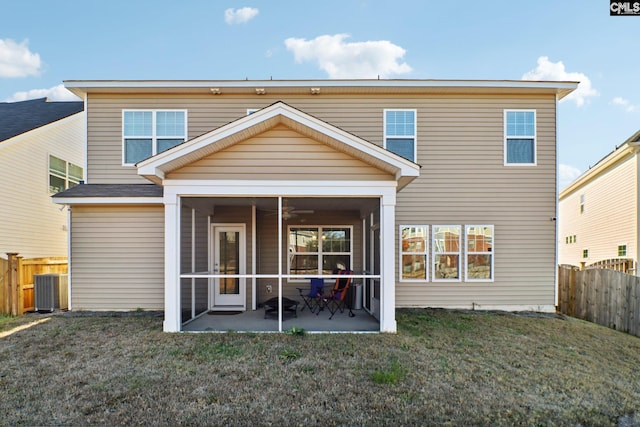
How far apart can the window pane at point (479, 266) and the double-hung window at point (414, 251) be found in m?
1.07

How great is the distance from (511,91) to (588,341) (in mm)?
5686

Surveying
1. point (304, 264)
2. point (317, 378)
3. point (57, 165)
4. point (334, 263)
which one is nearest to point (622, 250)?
point (334, 263)

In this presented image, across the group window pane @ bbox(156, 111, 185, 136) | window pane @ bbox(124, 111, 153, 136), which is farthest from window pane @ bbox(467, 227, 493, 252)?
window pane @ bbox(124, 111, 153, 136)

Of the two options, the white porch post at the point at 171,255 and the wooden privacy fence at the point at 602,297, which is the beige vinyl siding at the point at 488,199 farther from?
the white porch post at the point at 171,255

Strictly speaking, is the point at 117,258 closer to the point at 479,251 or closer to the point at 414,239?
the point at 414,239

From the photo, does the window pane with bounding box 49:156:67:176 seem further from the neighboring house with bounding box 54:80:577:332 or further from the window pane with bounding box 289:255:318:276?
the window pane with bounding box 289:255:318:276

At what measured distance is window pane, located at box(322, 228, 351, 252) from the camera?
9.77 meters

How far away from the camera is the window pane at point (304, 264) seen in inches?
380

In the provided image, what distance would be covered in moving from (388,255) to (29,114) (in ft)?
43.7

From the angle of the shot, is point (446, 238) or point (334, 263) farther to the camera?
point (334, 263)

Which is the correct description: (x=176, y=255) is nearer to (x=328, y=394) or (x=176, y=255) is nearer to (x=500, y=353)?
(x=328, y=394)

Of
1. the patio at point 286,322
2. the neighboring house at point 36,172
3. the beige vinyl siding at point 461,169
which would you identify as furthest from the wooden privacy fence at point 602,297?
the neighboring house at point 36,172

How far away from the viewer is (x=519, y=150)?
29.4 feet

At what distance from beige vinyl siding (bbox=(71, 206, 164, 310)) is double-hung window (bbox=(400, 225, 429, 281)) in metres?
5.69
